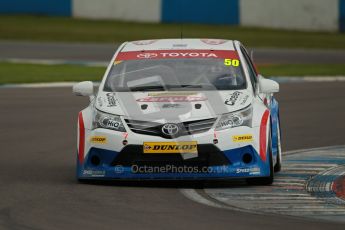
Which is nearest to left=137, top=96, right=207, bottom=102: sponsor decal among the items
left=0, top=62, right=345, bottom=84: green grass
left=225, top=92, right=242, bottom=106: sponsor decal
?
left=225, top=92, right=242, bottom=106: sponsor decal

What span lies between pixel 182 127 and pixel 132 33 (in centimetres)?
2603

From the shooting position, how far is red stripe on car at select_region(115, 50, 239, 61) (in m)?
12.3

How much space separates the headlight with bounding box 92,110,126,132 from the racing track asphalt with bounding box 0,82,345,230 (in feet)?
1.79

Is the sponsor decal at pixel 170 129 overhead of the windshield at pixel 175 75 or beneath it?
beneath

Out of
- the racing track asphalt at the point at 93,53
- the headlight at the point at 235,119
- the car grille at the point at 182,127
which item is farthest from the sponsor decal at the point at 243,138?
the racing track asphalt at the point at 93,53

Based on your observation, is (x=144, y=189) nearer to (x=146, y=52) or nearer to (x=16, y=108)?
(x=146, y=52)

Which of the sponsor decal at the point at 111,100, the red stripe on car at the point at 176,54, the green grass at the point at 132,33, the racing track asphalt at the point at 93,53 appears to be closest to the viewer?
the sponsor decal at the point at 111,100

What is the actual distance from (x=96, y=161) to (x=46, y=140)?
12.8ft

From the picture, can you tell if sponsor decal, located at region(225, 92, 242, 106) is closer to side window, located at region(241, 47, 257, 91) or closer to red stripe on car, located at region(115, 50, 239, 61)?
side window, located at region(241, 47, 257, 91)

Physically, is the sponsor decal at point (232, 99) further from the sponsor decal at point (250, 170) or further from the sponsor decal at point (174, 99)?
the sponsor decal at point (250, 170)

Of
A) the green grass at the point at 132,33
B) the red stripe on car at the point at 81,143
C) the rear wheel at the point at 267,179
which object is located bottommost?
the green grass at the point at 132,33

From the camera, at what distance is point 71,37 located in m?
36.5

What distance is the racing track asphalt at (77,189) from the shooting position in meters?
9.20

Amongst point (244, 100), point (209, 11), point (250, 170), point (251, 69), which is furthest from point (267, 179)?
point (209, 11)
